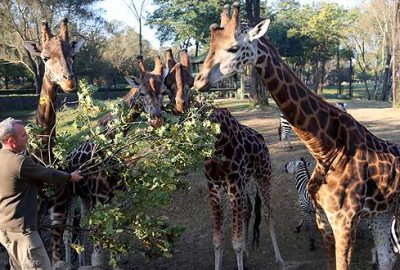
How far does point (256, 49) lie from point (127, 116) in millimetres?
1731

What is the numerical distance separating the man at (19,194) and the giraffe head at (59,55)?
47.0 inches

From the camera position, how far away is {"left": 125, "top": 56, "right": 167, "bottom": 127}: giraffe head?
575cm

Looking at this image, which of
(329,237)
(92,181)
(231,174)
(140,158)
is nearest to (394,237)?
(329,237)

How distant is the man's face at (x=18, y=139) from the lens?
4.27 metres

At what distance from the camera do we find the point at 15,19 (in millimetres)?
32188

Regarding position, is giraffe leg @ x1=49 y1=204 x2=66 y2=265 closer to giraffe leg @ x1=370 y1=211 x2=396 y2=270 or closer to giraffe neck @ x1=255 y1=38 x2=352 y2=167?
giraffe neck @ x1=255 y1=38 x2=352 y2=167

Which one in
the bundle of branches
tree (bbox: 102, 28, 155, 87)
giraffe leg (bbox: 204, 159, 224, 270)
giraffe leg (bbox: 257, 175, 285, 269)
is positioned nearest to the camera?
the bundle of branches

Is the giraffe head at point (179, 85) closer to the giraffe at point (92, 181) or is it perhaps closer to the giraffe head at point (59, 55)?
the giraffe at point (92, 181)

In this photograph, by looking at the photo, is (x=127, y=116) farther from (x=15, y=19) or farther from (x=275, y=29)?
(x=275, y=29)

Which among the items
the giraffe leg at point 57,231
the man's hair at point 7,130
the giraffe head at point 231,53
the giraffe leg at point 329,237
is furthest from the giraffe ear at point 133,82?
the giraffe leg at point 329,237

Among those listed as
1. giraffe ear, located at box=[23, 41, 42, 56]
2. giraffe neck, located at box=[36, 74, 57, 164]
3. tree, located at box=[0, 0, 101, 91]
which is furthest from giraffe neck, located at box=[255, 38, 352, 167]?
tree, located at box=[0, 0, 101, 91]

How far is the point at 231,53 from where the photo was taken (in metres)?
4.44

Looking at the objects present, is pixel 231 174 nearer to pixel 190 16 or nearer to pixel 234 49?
pixel 234 49

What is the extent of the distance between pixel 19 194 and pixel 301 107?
2.92 metres
